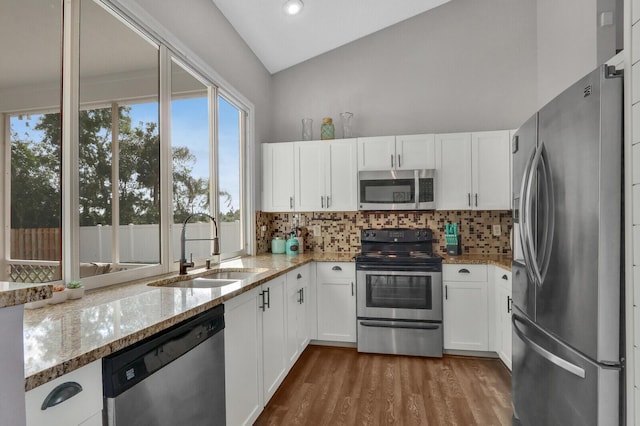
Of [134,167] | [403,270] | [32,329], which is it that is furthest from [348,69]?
[32,329]

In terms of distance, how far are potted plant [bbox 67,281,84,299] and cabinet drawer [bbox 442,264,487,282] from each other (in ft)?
9.03

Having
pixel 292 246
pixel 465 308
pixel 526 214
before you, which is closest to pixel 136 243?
pixel 292 246

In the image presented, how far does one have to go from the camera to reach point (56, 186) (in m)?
1.59

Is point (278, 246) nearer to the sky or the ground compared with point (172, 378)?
nearer to the sky

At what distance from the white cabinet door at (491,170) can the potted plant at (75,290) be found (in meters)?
3.20

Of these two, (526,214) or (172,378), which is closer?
(172,378)

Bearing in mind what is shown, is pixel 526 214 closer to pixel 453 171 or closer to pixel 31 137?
pixel 453 171

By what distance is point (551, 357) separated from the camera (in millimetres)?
1504

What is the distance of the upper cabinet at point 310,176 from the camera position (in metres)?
3.60

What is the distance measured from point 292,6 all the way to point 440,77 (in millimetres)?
1804

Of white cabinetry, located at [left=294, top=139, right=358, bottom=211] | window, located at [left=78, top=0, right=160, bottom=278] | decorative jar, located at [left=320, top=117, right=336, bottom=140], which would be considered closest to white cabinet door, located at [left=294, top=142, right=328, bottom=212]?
white cabinetry, located at [left=294, top=139, right=358, bottom=211]

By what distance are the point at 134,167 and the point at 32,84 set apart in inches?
26.7

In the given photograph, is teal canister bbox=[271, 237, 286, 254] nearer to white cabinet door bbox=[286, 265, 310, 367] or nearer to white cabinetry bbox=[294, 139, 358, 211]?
white cabinetry bbox=[294, 139, 358, 211]

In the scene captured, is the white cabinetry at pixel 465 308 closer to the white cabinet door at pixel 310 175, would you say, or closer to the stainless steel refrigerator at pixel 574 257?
the stainless steel refrigerator at pixel 574 257
